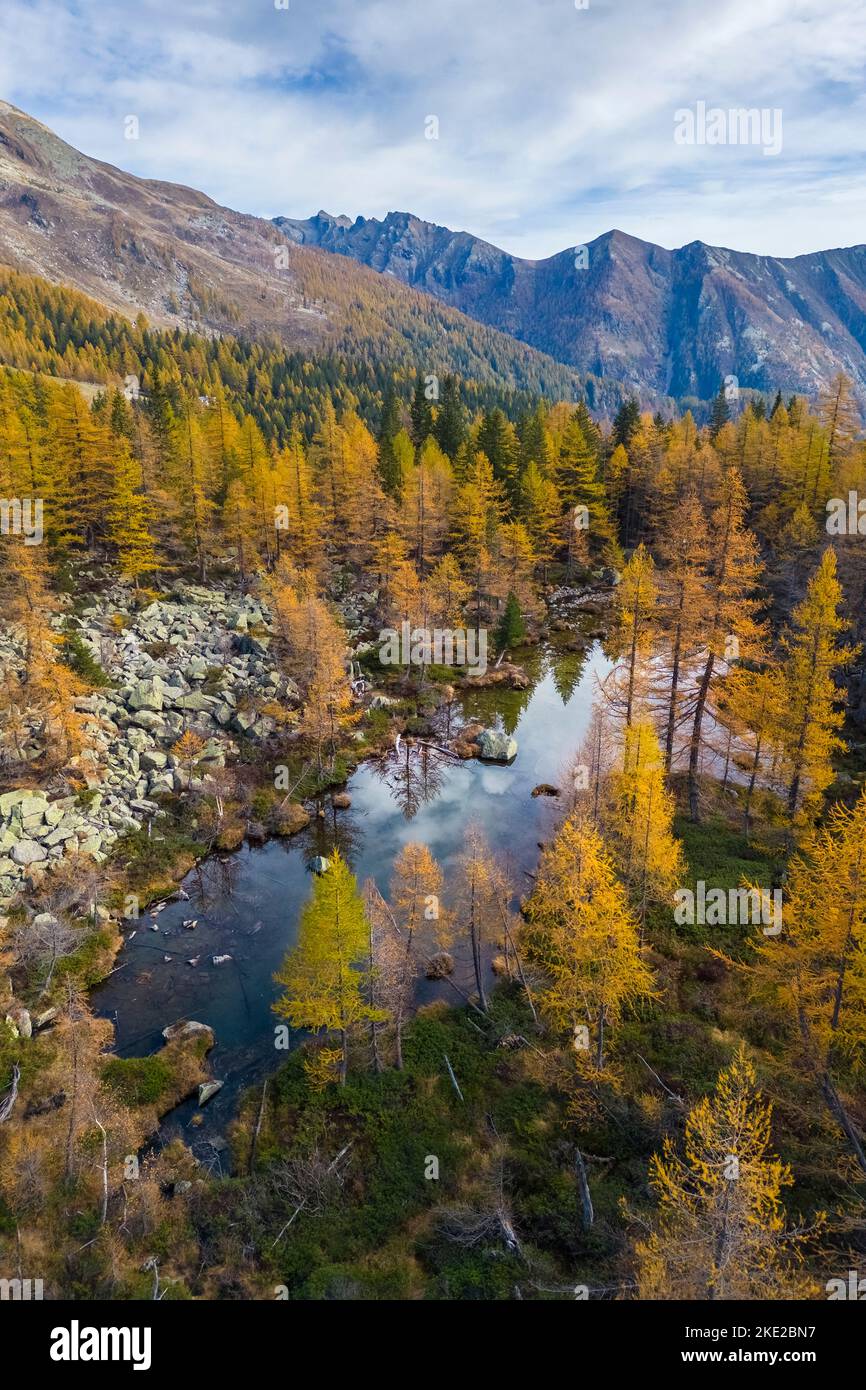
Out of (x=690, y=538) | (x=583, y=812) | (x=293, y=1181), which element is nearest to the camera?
(x=293, y=1181)

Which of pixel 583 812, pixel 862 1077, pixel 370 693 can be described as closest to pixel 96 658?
pixel 370 693

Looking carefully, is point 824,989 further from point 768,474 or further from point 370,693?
point 768,474

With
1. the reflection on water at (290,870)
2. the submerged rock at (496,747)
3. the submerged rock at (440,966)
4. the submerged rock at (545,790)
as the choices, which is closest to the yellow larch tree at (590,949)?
the submerged rock at (440,966)

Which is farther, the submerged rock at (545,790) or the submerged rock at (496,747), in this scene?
the submerged rock at (496,747)

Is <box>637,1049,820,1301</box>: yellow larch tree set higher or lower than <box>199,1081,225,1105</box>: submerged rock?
higher

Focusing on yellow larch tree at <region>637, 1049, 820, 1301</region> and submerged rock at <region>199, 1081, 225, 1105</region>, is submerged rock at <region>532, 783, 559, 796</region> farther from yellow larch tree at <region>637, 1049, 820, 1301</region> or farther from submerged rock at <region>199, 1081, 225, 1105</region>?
yellow larch tree at <region>637, 1049, 820, 1301</region>

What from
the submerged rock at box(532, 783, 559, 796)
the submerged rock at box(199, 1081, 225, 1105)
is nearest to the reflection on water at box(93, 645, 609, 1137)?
the submerged rock at box(199, 1081, 225, 1105)

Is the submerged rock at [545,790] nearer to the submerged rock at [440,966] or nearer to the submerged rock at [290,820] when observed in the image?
the submerged rock at [290,820]

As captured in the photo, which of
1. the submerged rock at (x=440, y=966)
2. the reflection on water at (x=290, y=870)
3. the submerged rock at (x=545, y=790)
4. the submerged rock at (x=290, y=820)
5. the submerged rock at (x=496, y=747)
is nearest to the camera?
the reflection on water at (x=290, y=870)
